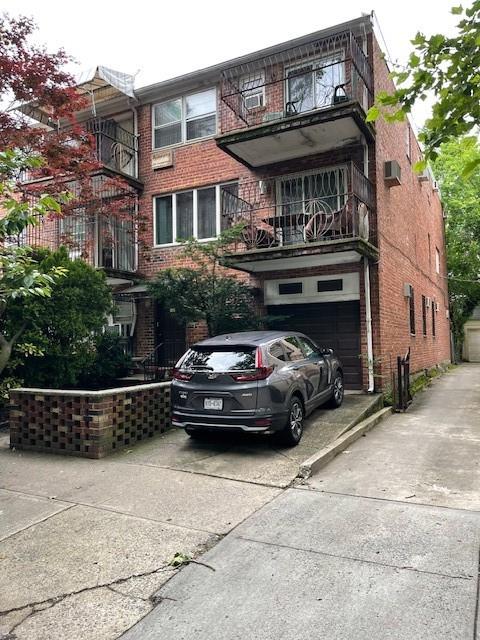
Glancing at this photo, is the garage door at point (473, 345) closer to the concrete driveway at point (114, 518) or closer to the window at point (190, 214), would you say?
the window at point (190, 214)

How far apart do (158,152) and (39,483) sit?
1056 centimetres

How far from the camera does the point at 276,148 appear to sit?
450 inches

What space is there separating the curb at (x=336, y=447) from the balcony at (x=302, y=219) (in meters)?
3.40

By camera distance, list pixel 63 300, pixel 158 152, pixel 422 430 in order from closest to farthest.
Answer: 1. pixel 422 430
2. pixel 63 300
3. pixel 158 152

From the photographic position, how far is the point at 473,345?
2972cm

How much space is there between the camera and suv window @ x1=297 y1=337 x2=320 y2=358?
8101 millimetres

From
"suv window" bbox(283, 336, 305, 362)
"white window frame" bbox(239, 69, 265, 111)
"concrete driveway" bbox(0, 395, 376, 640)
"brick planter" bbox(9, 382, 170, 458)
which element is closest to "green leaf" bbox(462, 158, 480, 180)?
"concrete driveway" bbox(0, 395, 376, 640)

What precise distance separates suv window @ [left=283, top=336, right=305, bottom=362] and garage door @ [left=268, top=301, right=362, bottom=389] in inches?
125

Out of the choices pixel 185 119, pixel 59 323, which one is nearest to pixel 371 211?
pixel 185 119

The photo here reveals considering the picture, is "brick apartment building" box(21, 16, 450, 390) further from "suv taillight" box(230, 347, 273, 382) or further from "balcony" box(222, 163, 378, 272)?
"suv taillight" box(230, 347, 273, 382)

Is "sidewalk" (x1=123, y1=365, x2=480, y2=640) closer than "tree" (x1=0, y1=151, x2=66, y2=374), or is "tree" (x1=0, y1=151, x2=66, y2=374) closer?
"sidewalk" (x1=123, y1=365, x2=480, y2=640)

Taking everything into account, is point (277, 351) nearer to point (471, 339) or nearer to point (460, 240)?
point (460, 240)

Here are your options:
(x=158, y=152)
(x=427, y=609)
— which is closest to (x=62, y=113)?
(x=158, y=152)

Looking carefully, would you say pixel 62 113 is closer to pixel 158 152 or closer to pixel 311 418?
pixel 158 152
